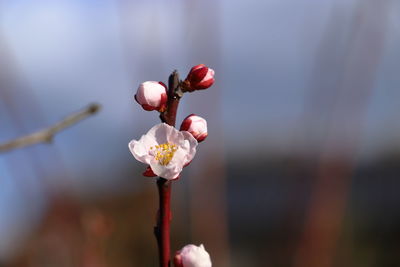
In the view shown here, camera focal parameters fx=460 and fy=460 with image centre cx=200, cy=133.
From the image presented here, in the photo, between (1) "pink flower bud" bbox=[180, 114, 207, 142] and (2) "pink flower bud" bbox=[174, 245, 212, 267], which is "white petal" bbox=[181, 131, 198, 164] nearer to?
(1) "pink flower bud" bbox=[180, 114, 207, 142]

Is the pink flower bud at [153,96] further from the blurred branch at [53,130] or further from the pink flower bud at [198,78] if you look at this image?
the blurred branch at [53,130]

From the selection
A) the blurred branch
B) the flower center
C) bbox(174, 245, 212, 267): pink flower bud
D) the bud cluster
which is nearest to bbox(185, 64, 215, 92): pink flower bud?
the bud cluster

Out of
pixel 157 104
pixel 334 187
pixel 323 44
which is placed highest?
pixel 157 104

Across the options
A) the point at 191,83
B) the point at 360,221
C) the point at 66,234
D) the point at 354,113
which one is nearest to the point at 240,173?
the point at 360,221

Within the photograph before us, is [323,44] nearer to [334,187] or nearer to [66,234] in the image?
[334,187]

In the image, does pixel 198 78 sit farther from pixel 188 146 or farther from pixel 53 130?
pixel 53 130

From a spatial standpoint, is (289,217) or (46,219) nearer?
(289,217)

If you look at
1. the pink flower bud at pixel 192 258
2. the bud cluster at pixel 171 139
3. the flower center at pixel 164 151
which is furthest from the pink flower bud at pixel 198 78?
the pink flower bud at pixel 192 258

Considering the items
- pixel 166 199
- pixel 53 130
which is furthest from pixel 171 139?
pixel 53 130
